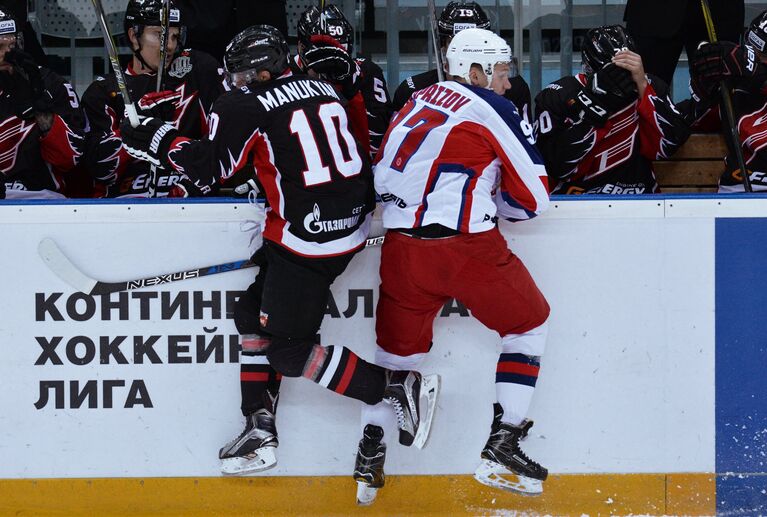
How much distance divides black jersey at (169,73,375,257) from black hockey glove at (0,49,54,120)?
0.92m

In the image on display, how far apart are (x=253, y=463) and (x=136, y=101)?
1389mm

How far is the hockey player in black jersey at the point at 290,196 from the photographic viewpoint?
2.66 meters

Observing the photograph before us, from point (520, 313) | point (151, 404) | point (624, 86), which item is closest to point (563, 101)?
point (624, 86)

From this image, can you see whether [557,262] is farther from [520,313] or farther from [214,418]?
[214,418]

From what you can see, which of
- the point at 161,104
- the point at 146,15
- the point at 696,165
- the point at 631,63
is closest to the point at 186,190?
the point at 161,104

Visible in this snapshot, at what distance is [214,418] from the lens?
2.93 m

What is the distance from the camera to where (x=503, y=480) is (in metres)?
2.77

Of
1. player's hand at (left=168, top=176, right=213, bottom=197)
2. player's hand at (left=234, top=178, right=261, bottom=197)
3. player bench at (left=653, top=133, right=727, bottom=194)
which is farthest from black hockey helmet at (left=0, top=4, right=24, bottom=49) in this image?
player bench at (left=653, top=133, right=727, bottom=194)

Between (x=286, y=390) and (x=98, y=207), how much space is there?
2.29 feet

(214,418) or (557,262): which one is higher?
(557,262)

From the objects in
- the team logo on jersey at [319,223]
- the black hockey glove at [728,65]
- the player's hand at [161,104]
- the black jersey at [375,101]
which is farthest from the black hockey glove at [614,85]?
the player's hand at [161,104]

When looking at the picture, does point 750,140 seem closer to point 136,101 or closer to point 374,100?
point 374,100

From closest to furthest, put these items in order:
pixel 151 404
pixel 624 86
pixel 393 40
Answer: pixel 151 404
pixel 624 86
pixel 393 40

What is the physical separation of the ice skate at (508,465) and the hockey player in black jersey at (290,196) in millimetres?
181
